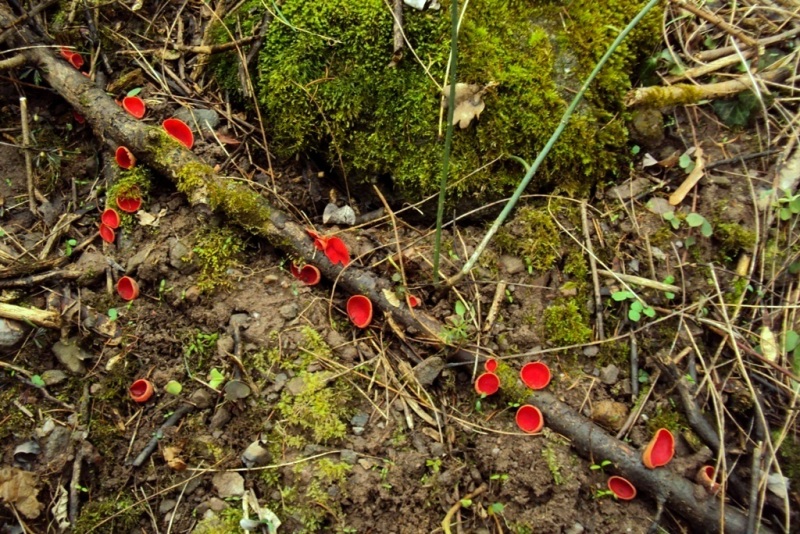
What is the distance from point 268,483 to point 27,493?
0.92m

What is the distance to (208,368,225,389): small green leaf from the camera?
239 cm

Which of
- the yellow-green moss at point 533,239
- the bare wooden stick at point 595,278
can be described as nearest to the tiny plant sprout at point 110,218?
the yellow-green moss at point 533,239

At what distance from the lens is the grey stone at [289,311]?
254 cm

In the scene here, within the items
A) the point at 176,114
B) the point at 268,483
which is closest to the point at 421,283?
the point at 268,483

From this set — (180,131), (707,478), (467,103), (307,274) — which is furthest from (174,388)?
(707,478)

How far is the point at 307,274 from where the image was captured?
2.69 meters

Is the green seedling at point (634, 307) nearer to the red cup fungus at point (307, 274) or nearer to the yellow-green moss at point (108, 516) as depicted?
the red cup fungus at point (307, 274)

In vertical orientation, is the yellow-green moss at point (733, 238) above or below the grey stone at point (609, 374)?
above

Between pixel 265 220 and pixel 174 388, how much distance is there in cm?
83

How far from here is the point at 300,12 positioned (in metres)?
2.83

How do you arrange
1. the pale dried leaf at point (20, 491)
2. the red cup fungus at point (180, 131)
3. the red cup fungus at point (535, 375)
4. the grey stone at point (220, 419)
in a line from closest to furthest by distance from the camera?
the pale dried leaf at point (20, 491)
the grey stone at point (220, 419)
the red cup fungus at point (535, 375)
the red cup fungus at point (180, 131)

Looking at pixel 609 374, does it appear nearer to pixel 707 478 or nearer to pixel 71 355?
pixel 707 478

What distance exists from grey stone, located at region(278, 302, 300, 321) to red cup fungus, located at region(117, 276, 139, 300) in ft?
2.16

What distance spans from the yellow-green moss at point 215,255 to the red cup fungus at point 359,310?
0.55m
